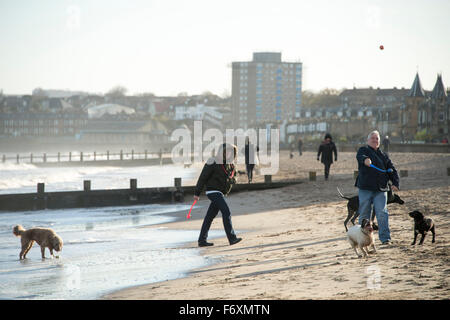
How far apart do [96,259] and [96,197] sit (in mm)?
12948

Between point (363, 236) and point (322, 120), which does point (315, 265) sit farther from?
point (322, 120)

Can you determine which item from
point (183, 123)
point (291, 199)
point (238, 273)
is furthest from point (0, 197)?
point (183, 123)

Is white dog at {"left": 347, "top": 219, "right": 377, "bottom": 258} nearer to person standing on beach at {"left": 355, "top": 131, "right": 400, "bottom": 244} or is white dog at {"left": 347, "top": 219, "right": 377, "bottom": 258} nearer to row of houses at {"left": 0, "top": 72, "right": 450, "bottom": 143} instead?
person standing on beach at {"left": 355, "top": 131, "right": 400, "bottom": 244}

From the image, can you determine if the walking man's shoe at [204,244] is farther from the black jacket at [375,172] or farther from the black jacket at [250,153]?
the black jacket at [250,153]

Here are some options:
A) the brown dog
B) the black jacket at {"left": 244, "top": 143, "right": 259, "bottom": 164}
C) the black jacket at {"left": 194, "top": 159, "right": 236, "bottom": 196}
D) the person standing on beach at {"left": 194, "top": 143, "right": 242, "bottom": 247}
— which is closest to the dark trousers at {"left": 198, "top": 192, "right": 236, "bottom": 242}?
the person standing on beach at {"left": 194, "top": 143, "right": 242, "bottom": 247}

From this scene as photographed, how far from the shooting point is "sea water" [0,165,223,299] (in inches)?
360

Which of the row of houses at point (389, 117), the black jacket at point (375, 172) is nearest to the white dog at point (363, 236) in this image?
the black jacket at point (375, 172)

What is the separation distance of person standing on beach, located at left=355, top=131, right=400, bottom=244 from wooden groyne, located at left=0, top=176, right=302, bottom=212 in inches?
600

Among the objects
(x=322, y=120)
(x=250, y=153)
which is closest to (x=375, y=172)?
(x=250, y=153)

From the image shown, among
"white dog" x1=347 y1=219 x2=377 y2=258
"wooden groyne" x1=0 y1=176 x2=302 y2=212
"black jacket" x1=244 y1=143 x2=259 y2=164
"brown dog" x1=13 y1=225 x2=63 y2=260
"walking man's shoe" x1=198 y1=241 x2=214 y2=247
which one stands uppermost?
"black jacket" x1=244 y1=143 x2=259 y2=164

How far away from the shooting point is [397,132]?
102812mm

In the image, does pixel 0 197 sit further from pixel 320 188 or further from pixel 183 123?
pixel 183 123

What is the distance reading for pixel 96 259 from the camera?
11.7 meters

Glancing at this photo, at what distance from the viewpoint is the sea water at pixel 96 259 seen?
914 centimetres
